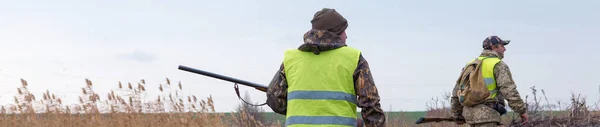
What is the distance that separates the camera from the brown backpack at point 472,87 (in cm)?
759

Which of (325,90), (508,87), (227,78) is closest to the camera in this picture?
(325,90)

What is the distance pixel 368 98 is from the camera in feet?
12.7

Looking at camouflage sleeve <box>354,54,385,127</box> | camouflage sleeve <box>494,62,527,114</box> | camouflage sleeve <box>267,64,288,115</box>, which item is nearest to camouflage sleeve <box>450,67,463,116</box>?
camouflage sleeve <box>494,62,527,114</box>

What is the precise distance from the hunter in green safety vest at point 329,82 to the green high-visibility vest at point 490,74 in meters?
3.74

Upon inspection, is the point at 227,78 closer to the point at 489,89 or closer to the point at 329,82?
the point at 329,82

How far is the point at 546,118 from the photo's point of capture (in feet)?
30.3

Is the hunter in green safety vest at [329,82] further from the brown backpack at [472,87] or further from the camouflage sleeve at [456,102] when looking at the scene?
the camouflage sleeve at [456,102]

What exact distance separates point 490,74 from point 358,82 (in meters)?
3.92

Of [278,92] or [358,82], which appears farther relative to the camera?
[278,92]

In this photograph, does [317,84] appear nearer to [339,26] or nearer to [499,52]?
[339,26]

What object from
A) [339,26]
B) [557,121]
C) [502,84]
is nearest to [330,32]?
[339,26]

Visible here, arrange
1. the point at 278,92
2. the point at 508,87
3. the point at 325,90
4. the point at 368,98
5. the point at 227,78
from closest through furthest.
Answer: the point at 368,98
the point at 325,90
the point at 278,92
the point at 227,78
the point at 508,87

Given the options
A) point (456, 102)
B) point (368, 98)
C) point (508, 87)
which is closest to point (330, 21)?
point (368, 98)

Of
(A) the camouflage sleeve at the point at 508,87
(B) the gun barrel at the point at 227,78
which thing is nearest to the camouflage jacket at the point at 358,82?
(B) the gun barrel at the point at 227,78
